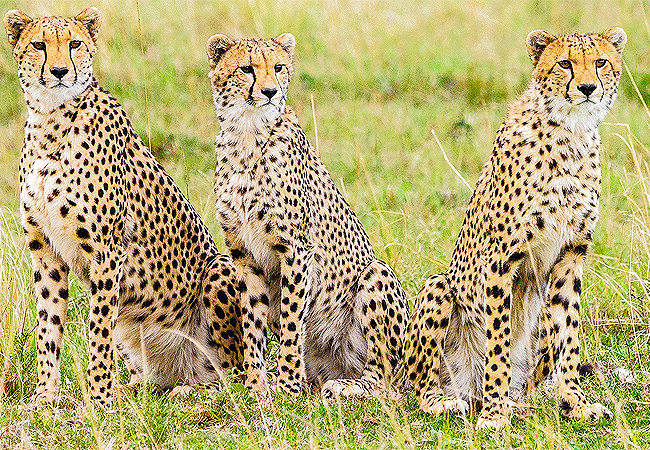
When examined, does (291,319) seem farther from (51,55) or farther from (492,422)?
(51,55)

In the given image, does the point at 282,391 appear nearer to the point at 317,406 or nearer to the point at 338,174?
the point at 317,406

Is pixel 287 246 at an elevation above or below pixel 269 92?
below

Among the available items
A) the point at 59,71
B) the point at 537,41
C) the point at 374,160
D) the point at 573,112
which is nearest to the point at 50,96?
the point at 59,71

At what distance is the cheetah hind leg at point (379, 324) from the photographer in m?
4.65

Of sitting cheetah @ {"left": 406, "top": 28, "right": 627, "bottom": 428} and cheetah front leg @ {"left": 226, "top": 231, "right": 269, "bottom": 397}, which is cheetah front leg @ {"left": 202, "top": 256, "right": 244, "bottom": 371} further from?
sitting cheetah @ {"left": 406, "top": 28, "right": 627, "bottom": 428}

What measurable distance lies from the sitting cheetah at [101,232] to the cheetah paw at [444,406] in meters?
0.80

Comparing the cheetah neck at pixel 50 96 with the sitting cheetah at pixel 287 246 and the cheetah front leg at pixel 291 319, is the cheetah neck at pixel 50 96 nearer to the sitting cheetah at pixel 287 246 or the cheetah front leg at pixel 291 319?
the sitting cheetah at pixel 287 246

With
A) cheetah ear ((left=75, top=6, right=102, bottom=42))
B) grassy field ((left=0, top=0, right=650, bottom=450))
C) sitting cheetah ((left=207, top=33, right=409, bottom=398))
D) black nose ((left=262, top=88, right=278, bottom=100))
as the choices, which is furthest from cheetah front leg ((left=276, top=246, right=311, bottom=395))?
cheetah ear ((left=75, top=6, right=102, bottom=42))

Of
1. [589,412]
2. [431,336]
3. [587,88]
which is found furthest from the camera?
[431,336]

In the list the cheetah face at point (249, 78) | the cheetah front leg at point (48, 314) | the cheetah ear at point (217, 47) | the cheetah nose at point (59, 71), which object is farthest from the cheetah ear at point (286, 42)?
the cheetah front leg at point (48, 314)

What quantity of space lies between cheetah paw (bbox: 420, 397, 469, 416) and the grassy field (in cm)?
5

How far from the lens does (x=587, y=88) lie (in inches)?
151

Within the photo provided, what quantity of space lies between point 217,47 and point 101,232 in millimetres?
839

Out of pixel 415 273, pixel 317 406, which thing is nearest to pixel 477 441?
pixel 317 406
